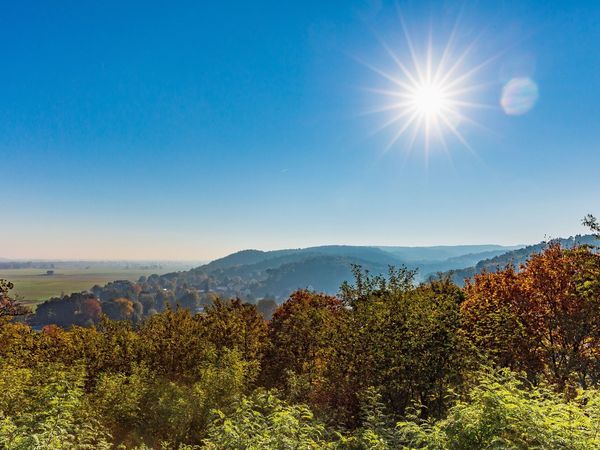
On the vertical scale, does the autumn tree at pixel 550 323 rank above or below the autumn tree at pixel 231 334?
above

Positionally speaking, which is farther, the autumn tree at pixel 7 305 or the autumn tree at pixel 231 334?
the autumn tree at pixel 231 334

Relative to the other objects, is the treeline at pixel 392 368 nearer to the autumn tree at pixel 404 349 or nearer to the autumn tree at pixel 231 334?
the autumn tree at pixel 404 349

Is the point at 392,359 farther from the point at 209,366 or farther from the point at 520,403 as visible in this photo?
the point at 209,366

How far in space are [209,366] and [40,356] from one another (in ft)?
58.7

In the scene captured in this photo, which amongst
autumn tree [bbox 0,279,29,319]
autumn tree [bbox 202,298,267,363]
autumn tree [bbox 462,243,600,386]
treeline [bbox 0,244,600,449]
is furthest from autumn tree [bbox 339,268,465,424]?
autumn tree [bbox 0,279,29,319]

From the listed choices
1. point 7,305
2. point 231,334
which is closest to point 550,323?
point 231,334

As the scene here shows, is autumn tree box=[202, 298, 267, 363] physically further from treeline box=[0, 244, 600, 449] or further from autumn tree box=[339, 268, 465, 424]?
autumn tree box=[339, 268, 465, 424]

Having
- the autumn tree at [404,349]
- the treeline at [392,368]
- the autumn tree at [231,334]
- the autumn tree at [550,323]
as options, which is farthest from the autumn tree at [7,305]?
the autumn tree at [550,323]

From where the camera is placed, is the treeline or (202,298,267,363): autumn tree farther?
(202,298,267,363): autumn tree

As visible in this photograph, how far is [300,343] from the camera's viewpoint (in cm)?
2831

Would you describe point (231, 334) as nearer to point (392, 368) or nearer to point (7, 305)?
point (7, 305)

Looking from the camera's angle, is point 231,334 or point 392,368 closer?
point 392,368

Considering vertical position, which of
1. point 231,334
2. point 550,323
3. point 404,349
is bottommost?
point 231,334

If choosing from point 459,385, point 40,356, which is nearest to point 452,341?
point 459,385
